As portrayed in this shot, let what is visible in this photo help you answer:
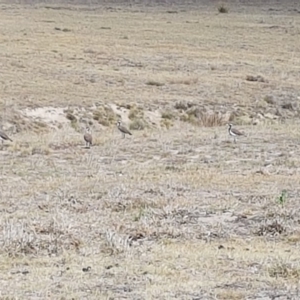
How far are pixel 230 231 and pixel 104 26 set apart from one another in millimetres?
41593

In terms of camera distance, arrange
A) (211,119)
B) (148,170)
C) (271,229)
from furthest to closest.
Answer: (211,119), (148,170), (271,229)

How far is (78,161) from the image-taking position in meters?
17.0

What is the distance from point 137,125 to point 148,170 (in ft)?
23.5

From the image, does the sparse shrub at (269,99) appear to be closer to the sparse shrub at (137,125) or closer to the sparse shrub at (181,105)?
the sparse shrub at (181,105)

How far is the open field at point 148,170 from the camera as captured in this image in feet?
28.3

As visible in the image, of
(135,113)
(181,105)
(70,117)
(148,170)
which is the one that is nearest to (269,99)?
(181,105)

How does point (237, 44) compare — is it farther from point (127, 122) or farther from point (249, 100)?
point (127, 122)

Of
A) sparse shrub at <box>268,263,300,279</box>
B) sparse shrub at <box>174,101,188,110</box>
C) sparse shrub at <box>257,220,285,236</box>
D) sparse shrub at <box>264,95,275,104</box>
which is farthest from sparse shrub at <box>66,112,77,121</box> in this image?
sparse shrub at <box>268,263,300,279</box>

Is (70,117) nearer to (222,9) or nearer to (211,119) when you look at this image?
(211,119)

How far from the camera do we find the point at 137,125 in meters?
22.9

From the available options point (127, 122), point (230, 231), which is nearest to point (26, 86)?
point (127, 122)

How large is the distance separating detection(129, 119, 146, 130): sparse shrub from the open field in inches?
1.2

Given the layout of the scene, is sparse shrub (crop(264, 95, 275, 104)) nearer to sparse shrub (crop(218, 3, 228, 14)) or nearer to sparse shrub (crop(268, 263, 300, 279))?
sparse shrub (crop(268, 263, 300, 279))

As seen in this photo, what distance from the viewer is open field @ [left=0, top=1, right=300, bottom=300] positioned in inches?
340
